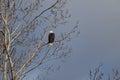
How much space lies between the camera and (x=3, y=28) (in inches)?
496

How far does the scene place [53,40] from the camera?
12.6 meters

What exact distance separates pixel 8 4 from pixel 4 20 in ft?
2.24

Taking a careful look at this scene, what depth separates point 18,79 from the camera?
1238 centimetres

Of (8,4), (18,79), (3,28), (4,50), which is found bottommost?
(18,79)

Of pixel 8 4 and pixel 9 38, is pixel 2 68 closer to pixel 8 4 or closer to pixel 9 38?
pixel 9 38

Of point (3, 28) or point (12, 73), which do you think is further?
point (3, 28)

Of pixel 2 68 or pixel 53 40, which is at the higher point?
pixel 53 40

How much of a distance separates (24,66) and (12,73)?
0.86 meters

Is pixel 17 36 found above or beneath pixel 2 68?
above

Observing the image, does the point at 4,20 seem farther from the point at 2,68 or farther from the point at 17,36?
the point at 2,68

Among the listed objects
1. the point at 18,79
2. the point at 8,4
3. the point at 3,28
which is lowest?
the point at 18,79

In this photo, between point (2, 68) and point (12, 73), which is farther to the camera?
point (2, 68)

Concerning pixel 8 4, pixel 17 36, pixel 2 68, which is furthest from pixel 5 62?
pixel 8 4

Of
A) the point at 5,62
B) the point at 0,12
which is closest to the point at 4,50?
the point at 5,62
